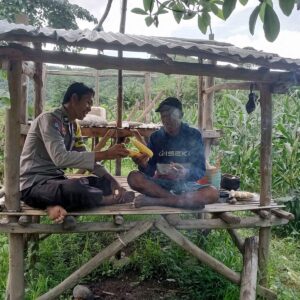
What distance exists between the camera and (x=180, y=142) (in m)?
4.22

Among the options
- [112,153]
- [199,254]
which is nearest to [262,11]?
[112,153]

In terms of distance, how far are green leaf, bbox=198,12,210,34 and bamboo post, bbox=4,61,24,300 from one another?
4.71 ft

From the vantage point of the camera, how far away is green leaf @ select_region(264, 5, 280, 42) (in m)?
1.88

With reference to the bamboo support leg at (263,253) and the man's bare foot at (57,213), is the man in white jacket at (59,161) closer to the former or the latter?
the man's bare foot at (57,213)

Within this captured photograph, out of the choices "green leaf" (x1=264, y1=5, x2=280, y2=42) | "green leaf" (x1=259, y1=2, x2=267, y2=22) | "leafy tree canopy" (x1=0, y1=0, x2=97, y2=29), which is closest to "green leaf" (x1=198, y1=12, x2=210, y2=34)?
"green leaf" (x1=259, y1=2, x2=267, y2=22)

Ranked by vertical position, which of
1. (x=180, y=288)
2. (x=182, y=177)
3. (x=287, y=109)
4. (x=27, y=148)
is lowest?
(x=180, y=288)

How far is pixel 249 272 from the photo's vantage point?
12.7ft

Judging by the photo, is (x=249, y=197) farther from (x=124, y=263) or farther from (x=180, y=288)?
(x=124, y=263)

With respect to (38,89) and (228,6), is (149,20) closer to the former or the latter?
(228,6)

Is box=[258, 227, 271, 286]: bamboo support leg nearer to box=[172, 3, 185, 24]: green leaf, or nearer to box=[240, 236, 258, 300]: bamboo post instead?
box=[240, 236, 258, 300]: bamboo post

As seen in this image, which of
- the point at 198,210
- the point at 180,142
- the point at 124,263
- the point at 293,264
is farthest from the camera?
the point at 293,264

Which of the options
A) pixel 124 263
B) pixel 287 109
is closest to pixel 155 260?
pixel 124 263

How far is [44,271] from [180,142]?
207cm

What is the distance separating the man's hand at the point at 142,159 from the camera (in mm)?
4184
